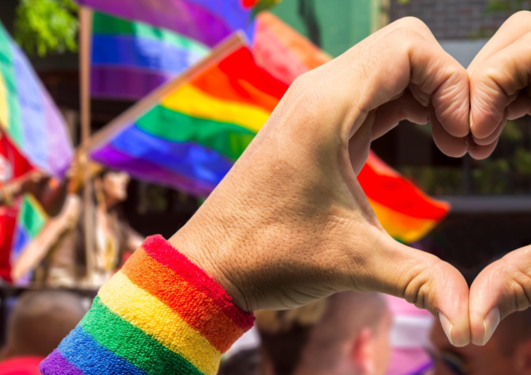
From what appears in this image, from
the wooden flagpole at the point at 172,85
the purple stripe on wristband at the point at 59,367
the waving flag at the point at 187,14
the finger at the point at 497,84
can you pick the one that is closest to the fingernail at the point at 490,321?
the finger at the point at 497,84

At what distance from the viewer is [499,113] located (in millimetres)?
1018

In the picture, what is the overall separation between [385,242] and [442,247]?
14.3 ft

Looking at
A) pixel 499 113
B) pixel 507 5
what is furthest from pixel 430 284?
pixel 507 5

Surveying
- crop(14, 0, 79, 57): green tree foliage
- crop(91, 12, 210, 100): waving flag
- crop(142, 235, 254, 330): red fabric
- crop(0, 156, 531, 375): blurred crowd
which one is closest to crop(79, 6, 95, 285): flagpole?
crop(91, 12, 210, 100): waving flag

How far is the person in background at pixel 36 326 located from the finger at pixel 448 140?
2.44 m

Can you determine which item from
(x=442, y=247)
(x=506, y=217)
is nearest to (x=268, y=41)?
(x=442, y=247)

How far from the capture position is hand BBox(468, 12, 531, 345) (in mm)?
890

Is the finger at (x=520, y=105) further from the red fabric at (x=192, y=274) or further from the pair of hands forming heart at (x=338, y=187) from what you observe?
the red fabric at (x=192, y=274)

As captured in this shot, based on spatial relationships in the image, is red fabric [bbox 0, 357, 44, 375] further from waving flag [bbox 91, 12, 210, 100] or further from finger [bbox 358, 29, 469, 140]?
finger [bbox 358, 29, 469, 140]

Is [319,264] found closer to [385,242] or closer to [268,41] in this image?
[385,242]

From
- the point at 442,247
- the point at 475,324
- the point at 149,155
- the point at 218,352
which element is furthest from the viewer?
the point at 442,247

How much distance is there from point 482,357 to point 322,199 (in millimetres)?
2286

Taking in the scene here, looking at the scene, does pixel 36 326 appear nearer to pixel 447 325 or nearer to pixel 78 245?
pixel 78 245

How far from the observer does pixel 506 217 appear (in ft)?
16.8
